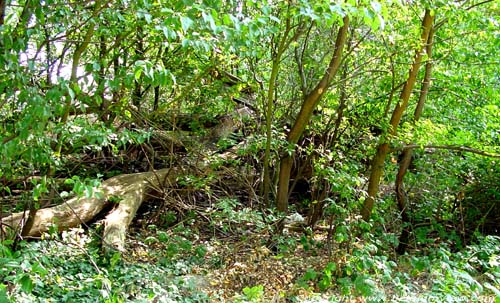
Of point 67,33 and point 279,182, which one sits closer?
point 67,33

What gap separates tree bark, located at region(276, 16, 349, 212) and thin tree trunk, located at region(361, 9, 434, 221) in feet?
3.12

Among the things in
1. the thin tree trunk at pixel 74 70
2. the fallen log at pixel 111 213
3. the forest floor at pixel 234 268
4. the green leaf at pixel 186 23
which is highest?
the green leaf at pixel 186 23

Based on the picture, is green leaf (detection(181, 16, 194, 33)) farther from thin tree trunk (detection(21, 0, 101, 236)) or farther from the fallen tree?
the fallen tree

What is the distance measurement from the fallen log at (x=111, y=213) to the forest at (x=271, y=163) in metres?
0.02

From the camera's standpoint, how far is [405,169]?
23.0 ft

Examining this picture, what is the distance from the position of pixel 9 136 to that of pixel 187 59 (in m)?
2.80

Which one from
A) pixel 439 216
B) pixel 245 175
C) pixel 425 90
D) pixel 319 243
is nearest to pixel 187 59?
pixel 245 175

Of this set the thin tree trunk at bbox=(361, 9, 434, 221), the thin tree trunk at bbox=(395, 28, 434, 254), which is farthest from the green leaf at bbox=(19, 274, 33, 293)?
the thin tree trunk at bbox=(395, 28, 434, 254)

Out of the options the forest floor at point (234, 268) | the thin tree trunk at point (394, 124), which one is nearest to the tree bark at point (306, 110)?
the forest floor at point (234, 268)

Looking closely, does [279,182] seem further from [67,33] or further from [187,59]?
[67,33]

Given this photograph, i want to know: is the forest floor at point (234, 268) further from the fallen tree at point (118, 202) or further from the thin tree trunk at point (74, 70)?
the thin tree trunk at point (74, 70)

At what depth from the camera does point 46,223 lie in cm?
499

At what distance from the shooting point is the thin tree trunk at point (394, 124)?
5.84 meters

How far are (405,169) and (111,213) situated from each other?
430 cm
